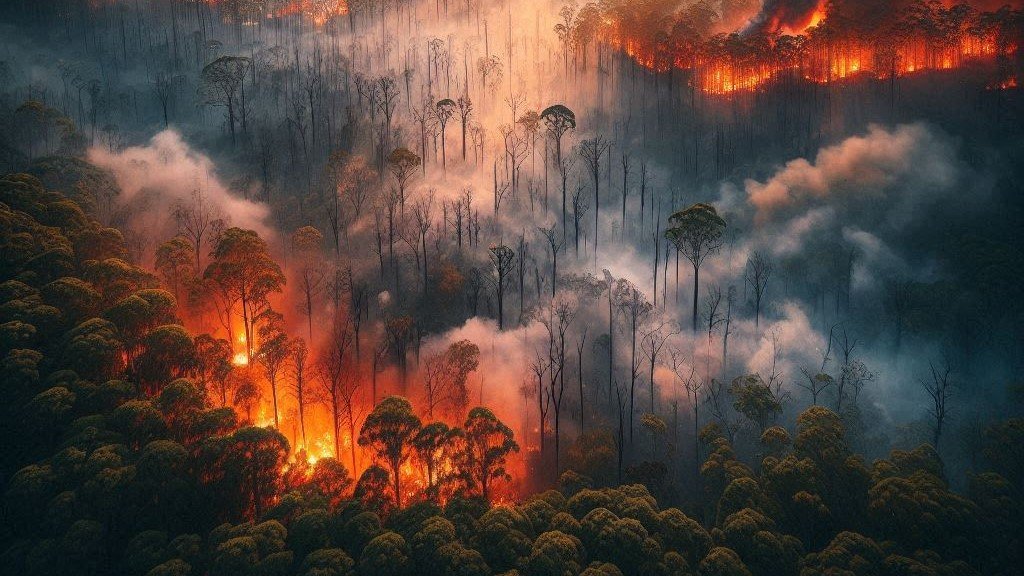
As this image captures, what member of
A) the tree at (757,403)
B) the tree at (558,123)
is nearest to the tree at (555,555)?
the tree at (757,403)

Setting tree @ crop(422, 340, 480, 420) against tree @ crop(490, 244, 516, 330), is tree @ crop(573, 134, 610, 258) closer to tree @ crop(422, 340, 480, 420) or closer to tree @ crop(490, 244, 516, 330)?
tree @ crop(490, 244, 516, 330)

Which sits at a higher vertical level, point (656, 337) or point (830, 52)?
point (830, 52)

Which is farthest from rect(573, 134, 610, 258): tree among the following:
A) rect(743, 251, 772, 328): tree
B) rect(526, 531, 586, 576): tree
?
rect(526, 531, 586, 576): tree

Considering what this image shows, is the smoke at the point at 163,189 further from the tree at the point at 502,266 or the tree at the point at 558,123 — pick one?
the tree at the point at 558,123

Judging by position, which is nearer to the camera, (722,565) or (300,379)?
(722,565)

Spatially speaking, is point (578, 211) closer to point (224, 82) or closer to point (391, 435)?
point (391, 435)

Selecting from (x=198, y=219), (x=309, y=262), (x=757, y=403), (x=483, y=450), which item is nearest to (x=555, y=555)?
(x=483, y=450)
